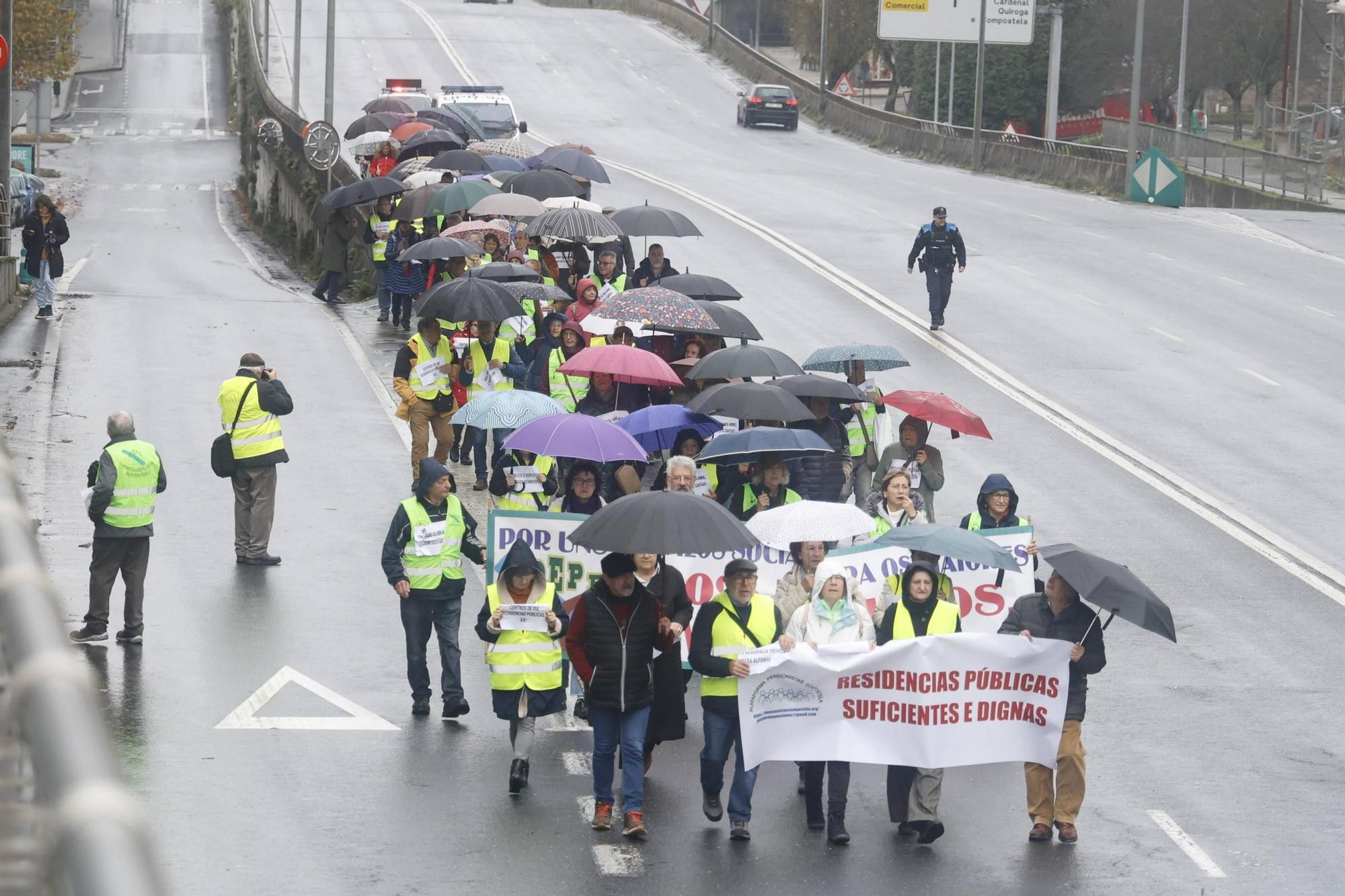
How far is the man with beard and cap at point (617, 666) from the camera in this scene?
10.3 meters

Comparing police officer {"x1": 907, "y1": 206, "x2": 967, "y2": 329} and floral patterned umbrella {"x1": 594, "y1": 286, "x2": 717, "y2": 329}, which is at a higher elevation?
police officer {"x1": 907, "y1": 206, "x2": 967, "y2": 329}

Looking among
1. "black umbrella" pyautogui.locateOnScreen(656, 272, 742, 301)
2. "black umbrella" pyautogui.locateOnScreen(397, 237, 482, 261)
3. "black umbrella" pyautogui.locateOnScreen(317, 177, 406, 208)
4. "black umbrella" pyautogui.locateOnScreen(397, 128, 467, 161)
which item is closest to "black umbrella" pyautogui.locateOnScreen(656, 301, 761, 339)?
"black umbrella" pyautogui.locateOnScreen(656, 272, 742, 301)

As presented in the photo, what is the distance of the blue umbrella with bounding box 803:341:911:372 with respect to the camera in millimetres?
16922

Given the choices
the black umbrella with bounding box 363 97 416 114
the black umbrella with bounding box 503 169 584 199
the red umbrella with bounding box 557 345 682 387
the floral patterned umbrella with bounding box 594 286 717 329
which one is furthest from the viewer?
the black umbrella with bounding box 363 97 416 114

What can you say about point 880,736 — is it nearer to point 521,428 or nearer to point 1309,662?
point 521,428

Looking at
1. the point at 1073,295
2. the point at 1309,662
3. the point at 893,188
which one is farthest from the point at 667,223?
the point at 893,188

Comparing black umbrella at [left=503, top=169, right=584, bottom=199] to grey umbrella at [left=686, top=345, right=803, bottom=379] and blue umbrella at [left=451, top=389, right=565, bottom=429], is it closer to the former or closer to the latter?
grey umbrella at [left=686, top=345, right=803, bottom=379]

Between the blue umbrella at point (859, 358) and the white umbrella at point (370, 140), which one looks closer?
the blue umbrella at point (859, 358)

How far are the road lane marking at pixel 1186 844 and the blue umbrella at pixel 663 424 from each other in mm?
5324

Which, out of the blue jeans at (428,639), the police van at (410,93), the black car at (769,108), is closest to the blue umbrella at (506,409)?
the blue jeans at (428,639)

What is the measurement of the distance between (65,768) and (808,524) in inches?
393

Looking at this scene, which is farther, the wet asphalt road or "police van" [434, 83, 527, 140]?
"police van" [434, 83, 527, 140]

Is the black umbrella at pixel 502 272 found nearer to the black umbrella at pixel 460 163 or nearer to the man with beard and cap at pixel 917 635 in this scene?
the black umbrella at pixel 460 163

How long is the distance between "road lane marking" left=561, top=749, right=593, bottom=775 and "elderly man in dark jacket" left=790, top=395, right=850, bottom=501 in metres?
3.22
